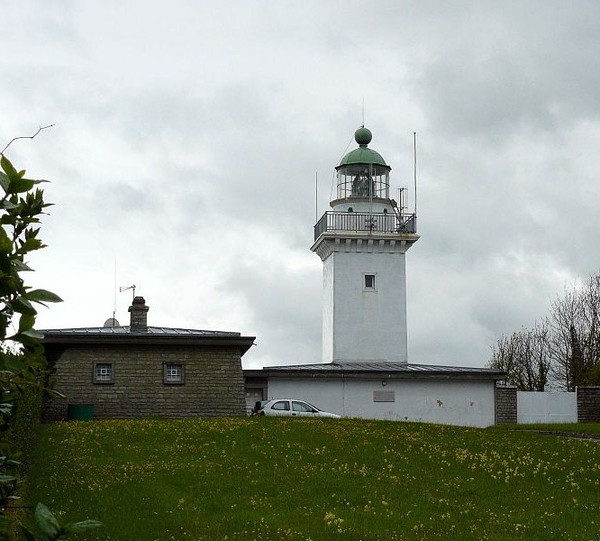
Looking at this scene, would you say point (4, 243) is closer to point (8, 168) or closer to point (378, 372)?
point (8, 168)

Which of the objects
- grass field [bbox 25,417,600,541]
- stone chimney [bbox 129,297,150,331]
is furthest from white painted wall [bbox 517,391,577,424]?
grass field [bbox 25,417,600,541]

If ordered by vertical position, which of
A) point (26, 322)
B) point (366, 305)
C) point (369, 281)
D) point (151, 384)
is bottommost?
point (26, 322)

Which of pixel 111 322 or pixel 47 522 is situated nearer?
pixel 47 522

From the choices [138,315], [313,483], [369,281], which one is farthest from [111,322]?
[313,483]

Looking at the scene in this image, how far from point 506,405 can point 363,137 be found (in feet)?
53.6

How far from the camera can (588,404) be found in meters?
44.2

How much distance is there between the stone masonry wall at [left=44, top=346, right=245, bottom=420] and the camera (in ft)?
107

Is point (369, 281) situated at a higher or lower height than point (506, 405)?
higher

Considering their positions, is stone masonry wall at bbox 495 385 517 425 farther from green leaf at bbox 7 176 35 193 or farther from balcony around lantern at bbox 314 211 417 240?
green leaf at bbox 7 176 35 193

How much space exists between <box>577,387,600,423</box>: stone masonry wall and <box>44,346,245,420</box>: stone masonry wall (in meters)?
17.8

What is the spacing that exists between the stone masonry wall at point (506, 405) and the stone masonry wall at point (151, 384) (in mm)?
13620

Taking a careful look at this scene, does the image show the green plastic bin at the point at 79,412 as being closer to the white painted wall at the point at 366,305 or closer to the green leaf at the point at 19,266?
the white painted wall at the point at 366,305

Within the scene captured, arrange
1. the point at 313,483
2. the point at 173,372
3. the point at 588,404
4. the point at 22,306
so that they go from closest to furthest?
the point at 22,306 → the point at 313,483 → the point at 173,372 → the point at 588,404

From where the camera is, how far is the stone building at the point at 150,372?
107ft
